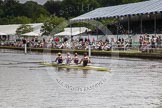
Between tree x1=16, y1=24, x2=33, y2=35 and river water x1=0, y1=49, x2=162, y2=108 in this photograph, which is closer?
river water x1=0, y1=49, x2=162, y2=108

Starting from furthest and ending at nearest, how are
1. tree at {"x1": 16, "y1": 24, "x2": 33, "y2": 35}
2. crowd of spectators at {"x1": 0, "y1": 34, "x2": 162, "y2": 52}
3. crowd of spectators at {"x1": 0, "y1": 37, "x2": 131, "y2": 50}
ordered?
tree at {"x1": 16, "y1": 24, "x2": 33, "y2": 35} < crowd of spectators at {"x1": 0, "y1": 37, "x2": 131, "y2": 50} < crowd of spectators at {"x1": 0, "y1": 34, "x2": 162, "y2": 52}

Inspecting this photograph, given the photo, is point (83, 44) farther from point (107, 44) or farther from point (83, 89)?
point (83, 89)

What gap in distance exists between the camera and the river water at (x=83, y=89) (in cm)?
2328

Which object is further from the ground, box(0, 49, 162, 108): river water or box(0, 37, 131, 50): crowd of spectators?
box(0, 37, 131, 50): crowd of spectators

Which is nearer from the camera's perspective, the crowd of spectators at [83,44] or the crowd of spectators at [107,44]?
the crowd of spectators at [107,44]

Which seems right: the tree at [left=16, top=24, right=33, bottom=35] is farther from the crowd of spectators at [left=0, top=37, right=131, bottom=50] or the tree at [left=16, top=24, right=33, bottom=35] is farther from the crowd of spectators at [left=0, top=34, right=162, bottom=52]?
the crowd of spectators at [left=0, top=34, right=162, bottom=52]

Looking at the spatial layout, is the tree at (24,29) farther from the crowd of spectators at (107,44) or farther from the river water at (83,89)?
the river water at (83,89)

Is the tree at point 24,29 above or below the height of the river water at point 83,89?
above

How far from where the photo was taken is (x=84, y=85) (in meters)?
30.4

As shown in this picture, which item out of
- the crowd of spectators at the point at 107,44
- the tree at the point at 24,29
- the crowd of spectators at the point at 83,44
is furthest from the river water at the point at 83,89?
the tree at the point at 24,29

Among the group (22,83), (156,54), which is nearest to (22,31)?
(156,54)

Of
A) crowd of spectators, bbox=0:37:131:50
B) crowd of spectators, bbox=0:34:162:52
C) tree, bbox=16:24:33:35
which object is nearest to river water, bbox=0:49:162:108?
crowd of spectators, bbox=0:34:162:52

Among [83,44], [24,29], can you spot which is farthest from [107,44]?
[24,29]

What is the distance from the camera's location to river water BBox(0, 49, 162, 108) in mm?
23281
